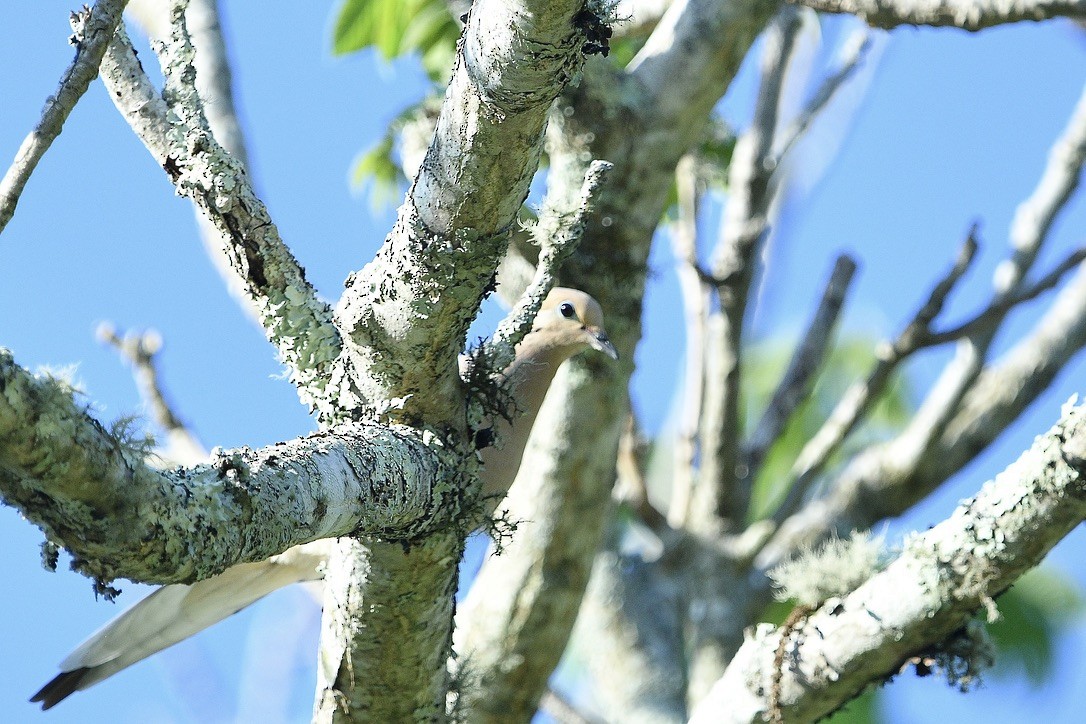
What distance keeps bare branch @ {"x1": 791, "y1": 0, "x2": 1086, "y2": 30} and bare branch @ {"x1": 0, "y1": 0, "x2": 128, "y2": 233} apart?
8.26 feet

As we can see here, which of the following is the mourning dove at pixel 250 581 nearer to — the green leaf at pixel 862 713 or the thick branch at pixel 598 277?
the thick branch at pixel 598 277

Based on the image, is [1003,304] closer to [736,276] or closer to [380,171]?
[736,276]

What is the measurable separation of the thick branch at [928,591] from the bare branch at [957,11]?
155cm

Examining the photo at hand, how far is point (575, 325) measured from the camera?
136 inches

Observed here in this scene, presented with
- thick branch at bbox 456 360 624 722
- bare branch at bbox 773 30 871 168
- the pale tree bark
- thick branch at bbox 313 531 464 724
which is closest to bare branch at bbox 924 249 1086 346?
the pale tree bark

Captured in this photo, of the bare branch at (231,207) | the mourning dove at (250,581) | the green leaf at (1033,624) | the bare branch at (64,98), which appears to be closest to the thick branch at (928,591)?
the mourning dove at (250,581)

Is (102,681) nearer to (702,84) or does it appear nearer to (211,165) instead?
(211,165)

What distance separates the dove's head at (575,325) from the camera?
3.44 metres

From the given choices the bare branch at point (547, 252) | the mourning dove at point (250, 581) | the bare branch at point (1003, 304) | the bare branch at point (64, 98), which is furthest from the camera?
the bare branch at point (1003, 304)

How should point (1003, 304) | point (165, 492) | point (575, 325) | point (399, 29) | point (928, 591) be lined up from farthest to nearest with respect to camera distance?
point (1003, 304), point (399, 29), point (575, 325), point (928, 591), point (165, 492)

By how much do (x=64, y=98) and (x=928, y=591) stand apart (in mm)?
1973

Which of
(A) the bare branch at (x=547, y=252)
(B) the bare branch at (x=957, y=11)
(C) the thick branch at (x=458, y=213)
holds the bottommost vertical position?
(C) the thick branch at (x=458, y=213)

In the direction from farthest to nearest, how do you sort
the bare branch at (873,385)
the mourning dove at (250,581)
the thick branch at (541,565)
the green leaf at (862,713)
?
the green leaf at (862,713), the bare branch at (873,385), the thick branch at (541,565), the mourning dove at (250,581)

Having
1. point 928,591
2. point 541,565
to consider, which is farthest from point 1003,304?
point 928,591
